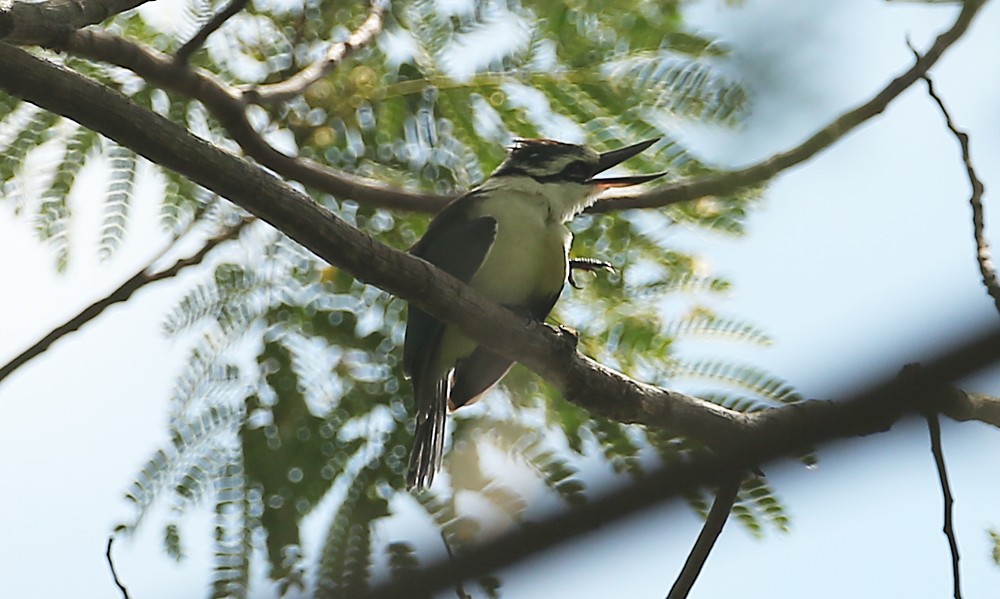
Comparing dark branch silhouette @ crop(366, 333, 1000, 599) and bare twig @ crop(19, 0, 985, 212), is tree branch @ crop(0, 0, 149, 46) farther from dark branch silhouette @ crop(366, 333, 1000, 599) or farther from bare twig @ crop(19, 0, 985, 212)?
dark branch silhouette @ crop(366, 333, 1000, 599)

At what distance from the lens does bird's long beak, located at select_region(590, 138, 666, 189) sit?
13.6 feet

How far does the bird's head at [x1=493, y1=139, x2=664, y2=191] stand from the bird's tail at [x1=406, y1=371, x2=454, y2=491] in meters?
0.87

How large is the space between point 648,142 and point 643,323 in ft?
2.14

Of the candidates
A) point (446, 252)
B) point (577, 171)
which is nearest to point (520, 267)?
point (446, 252)

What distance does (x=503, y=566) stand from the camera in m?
0.61

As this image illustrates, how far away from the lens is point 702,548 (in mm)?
2971

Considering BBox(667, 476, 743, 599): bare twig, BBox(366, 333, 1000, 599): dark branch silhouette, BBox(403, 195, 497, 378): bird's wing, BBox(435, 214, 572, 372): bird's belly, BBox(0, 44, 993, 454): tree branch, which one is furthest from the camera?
BBox(435, 214, 572, 372): bird's belly

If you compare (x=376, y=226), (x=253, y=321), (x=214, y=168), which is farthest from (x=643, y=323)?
(x=214, y=168)

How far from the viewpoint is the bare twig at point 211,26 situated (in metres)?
3.22

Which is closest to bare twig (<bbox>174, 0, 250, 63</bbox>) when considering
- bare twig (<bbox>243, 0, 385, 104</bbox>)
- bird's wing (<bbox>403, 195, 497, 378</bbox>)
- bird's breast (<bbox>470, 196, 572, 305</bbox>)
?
bare twig (<bbox>243, 0, 385, 104</bbox>)

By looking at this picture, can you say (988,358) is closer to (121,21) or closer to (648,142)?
(648,142)

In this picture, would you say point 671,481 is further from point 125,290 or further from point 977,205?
point 125,290

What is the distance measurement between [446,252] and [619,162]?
72 cm

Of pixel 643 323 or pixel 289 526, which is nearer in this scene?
pixel 289 526
